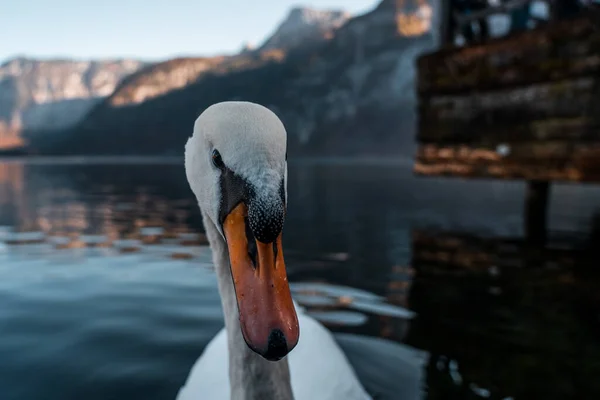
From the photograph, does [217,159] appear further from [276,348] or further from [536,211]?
[536,211]

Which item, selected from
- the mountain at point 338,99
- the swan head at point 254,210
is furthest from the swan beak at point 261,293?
the mountain at point 338,99

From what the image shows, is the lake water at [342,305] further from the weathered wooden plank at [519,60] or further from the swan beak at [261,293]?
the weathered wooden plank at [519,60]

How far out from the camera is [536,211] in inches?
351

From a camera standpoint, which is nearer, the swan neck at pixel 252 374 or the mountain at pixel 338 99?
the swan neck at pixel 252 374

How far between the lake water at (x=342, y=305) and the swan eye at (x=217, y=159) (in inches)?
99.5

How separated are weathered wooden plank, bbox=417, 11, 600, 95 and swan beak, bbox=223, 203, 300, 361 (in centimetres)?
517

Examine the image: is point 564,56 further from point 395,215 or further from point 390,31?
point 390,31

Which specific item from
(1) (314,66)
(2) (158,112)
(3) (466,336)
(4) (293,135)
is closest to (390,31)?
(1) (314,66)

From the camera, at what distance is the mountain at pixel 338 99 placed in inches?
6063

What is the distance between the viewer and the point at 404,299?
5.79 meters

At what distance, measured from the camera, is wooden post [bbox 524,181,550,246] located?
8734 millimetres

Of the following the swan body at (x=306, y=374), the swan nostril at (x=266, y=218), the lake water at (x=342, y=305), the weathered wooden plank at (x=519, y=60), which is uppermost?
the weathered wooden plank at (x=519, y=60)

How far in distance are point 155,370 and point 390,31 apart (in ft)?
585

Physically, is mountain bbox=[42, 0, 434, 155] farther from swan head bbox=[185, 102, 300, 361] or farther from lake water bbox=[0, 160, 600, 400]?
swan head bbox=[185, 102, 300, 361]
